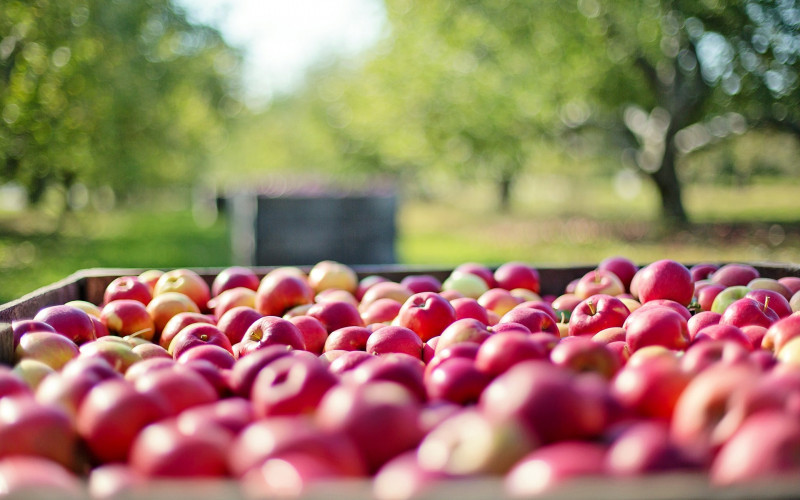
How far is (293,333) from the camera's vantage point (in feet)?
8.48

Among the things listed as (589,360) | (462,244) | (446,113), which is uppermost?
(446,113)

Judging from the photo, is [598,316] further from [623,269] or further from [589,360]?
[623,269]

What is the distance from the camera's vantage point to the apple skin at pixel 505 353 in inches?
71.8

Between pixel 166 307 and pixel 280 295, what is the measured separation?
506mm

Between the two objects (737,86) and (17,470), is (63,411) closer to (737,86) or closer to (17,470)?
(17,470)

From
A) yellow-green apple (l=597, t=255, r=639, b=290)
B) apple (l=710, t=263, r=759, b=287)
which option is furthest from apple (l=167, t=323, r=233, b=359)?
apple (l=710, t=263, r=759, b=287)

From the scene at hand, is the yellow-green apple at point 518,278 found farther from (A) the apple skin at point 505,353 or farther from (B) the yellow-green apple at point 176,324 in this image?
(A) the apple skin at point 505,353

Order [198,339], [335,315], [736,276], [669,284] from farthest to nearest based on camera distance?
1. [736,276]
2. [669,284]
3. [335,315]
4. [198,339]

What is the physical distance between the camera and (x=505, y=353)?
183 cm

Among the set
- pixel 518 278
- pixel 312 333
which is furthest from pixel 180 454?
pixel 518 278

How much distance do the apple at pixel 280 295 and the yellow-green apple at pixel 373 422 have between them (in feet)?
6.69

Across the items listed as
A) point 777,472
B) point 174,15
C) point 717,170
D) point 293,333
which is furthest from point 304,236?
point 717,170

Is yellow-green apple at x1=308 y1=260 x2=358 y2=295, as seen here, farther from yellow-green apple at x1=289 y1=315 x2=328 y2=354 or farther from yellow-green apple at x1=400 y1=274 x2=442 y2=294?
yellow-green apple at x1=289 y1=315 x2=328 y2=354

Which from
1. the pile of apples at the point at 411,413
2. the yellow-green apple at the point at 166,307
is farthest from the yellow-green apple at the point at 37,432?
the yellow-green apple at the point at 166,307
